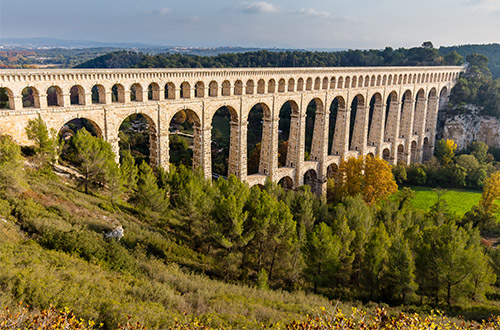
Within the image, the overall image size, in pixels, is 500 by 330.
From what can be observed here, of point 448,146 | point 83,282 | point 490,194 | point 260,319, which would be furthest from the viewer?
point 448,146

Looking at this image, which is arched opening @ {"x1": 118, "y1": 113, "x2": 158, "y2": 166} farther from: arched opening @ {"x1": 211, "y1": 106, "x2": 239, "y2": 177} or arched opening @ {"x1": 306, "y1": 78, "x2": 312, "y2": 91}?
arched opening @ {"x1": 306, "y1": 78, "x2": 312, "y2": 91}

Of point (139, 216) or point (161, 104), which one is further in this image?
point (161, 104)

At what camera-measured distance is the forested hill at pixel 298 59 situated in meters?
82.2

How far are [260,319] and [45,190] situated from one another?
576 inches

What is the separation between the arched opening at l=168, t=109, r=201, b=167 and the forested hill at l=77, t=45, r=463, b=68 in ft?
43.9

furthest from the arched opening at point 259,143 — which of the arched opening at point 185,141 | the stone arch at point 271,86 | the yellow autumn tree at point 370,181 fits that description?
the yellow autumn tree at point 370,181

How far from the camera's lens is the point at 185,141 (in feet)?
202

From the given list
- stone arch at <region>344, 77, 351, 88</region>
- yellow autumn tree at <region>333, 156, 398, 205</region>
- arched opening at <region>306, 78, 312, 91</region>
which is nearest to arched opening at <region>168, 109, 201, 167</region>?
arched opening at <region>306, 78, 312, 91</region>

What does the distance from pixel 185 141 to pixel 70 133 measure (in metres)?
17.4

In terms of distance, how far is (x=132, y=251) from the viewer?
62.1 feet

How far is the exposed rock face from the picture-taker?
226 ft

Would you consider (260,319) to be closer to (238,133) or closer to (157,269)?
(157,269)

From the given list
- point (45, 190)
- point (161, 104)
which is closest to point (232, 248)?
point (45, 190)

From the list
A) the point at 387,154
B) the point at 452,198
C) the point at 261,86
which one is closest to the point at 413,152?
the point at 387,154
